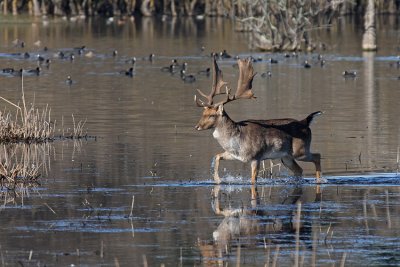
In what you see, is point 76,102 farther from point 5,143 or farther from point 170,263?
point 170,263

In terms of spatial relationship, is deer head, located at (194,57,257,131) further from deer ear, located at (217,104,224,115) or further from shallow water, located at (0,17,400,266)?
shallow water, located at (0,17,400,266)

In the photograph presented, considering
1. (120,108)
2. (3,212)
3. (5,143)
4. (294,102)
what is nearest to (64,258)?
(3,212)

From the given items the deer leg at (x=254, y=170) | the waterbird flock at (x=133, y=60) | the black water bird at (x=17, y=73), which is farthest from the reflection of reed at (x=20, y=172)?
the black water bird at (x=17, y=73)

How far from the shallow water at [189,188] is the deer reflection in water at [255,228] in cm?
2

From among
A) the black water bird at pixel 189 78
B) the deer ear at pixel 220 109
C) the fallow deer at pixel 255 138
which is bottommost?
the black water bird at pixel 189 78

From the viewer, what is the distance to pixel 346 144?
20.7m

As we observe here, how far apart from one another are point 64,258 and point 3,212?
260 cm

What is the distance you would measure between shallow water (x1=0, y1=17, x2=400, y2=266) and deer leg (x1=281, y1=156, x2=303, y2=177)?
10.6 inches

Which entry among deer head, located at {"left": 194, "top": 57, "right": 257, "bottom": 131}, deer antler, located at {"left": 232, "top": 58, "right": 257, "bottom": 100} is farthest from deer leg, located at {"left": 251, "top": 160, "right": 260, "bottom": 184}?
deer antler, located at {"left": 232, "top": 58, "right": 257, "bottom": 100}

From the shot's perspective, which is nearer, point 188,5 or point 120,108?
point 120,108

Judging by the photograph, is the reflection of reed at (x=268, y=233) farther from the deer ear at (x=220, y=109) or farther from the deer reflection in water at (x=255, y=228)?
the deer ear at (x=220, y=109)

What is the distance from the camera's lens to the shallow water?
37.8ft

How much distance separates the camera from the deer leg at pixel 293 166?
16.4 metres

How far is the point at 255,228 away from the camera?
496 inches
